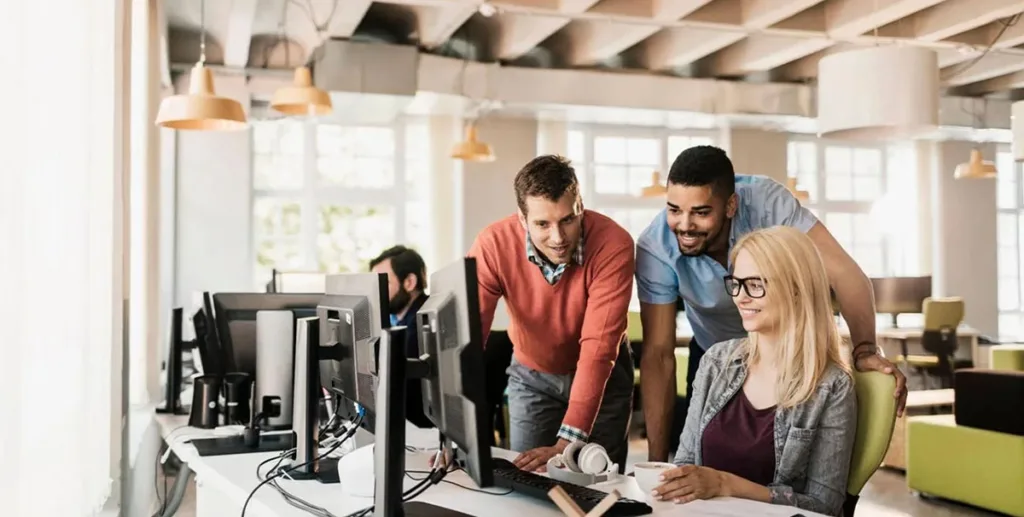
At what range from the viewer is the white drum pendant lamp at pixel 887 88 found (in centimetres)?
409

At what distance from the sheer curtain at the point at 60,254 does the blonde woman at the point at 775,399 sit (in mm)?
1320

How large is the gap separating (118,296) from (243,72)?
4764 mm

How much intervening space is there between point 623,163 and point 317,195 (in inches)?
139

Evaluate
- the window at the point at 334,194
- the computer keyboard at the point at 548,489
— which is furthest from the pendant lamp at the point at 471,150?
the computer keyboard at the point at 548,489

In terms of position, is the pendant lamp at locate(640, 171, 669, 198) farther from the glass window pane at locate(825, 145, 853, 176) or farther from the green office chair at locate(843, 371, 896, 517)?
the green office chair at locate(843, 371, 896, 517)

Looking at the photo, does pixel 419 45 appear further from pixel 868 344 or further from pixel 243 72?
pixel 868 344

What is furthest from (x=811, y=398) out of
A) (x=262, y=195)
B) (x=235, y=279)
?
(x=262, y=195)

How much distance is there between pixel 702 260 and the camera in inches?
111

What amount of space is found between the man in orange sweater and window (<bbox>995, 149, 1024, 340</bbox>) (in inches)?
423

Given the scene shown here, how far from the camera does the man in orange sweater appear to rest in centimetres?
256

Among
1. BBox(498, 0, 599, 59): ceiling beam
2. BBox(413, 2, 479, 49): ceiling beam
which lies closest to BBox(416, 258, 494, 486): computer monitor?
BBox(413, 2, 479, 49): ceiling beam

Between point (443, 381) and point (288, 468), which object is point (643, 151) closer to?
point (288, 468)

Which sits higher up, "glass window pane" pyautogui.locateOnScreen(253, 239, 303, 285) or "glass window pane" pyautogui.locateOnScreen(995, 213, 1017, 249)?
"glass window pane" pyautogui.locateOnScreen(995, 213, 1017, 249)

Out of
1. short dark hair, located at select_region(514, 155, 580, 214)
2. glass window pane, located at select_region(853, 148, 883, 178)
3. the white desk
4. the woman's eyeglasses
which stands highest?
glass window pane, located at select_region(853, 148, 883, 178)
